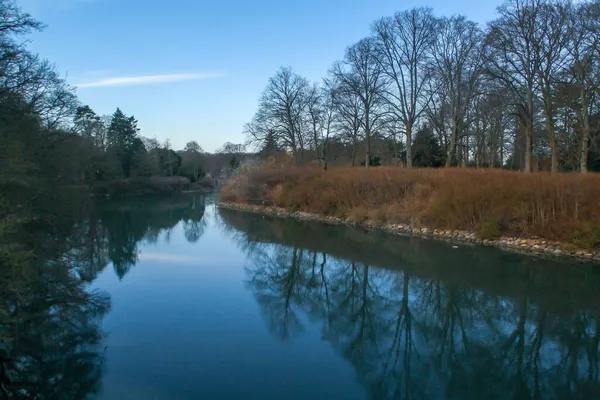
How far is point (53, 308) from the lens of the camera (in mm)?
10312

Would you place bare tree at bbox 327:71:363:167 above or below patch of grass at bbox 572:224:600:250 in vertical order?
above

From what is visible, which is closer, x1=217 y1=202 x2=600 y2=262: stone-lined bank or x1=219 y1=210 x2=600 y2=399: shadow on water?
x1=219 y1=210 x2=600 y2=399: shadow on water

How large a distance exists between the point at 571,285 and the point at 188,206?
33.3m

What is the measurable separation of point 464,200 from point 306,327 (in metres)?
12.5

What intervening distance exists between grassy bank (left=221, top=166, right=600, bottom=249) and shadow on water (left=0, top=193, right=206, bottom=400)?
41.6 feet

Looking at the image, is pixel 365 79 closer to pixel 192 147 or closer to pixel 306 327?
pixel 306 327

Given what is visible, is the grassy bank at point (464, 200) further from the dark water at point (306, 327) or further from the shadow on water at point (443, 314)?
the dark water at point (306, 327)

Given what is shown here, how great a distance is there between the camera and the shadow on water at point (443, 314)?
22.6ft

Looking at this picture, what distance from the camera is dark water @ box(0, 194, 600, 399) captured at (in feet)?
22.2

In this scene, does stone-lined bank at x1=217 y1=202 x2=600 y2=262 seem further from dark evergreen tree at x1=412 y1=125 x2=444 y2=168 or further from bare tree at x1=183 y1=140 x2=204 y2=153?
bare tree at x1=183 y1=140 x2=204 y2=153

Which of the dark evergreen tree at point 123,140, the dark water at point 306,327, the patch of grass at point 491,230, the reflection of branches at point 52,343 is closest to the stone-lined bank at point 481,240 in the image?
the patch of grass at point 491,230

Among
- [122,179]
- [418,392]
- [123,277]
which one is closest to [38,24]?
[123,277]

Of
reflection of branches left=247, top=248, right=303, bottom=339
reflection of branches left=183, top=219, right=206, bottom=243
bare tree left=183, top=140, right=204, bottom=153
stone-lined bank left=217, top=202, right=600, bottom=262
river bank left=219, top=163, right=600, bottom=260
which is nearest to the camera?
reflection of branches left=247, top=248, right=303, bottom=339

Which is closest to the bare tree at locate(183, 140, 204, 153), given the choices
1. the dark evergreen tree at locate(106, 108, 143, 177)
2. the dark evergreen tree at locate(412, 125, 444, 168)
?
the dark evergreen tree at locate(106, 108, 143, 177)
